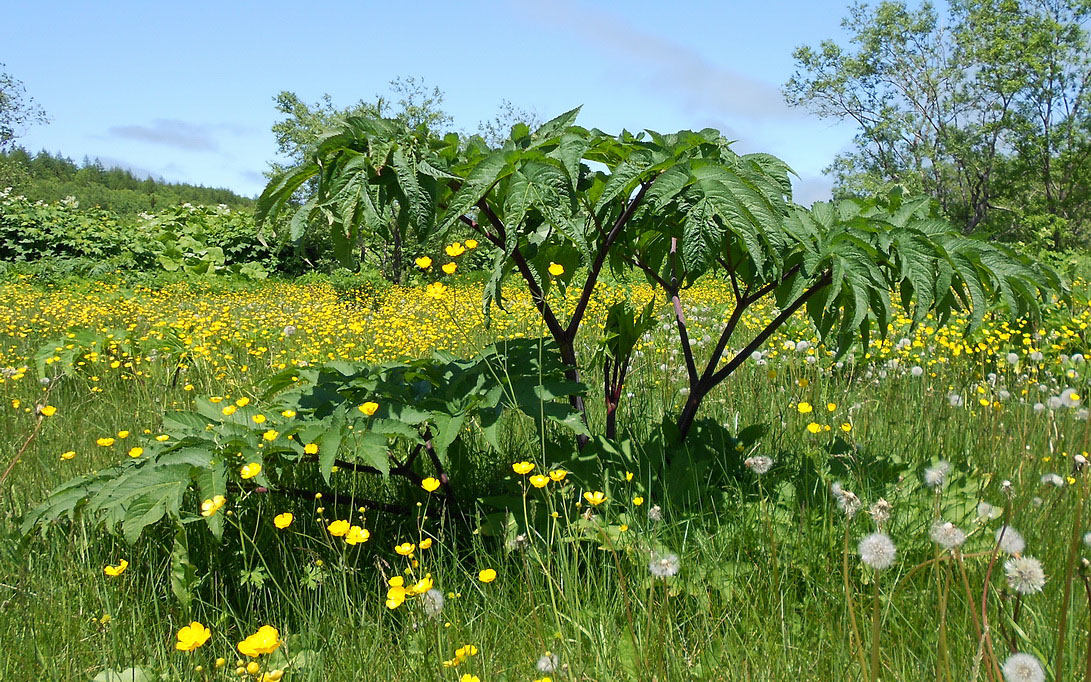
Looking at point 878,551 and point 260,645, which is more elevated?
point 878,551

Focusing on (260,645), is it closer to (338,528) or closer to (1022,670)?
(338,528)

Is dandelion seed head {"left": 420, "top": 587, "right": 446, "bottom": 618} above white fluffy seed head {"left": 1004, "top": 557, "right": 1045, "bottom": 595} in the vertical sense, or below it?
below

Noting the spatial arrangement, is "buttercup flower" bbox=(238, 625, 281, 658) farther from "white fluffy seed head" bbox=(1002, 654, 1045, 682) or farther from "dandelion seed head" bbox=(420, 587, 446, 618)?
"white fluffy seed head" bbox=(1002, 654, 1045, 682)

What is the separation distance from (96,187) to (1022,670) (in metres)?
64.9

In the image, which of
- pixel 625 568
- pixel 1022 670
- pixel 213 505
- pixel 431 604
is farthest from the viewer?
pixel 625 568

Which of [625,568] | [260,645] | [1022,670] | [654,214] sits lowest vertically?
[625,568]

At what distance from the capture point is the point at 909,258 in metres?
1.89

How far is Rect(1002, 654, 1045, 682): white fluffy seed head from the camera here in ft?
3.16

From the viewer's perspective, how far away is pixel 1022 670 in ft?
3.21

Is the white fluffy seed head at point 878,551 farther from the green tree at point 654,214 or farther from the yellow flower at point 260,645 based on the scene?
the yellow flower at point 260,645

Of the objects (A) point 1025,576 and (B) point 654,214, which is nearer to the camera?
(A) point 1025,576

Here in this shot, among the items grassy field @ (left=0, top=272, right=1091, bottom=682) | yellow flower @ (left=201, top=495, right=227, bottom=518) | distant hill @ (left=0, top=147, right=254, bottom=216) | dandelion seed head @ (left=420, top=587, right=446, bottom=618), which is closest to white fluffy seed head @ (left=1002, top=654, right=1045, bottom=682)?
grassy field @ (left=0, top=272, right=1091, bottom=682)

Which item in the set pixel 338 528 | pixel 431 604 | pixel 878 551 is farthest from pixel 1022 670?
pixel 338 528

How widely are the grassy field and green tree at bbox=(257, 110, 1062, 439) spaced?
319 millimetres
